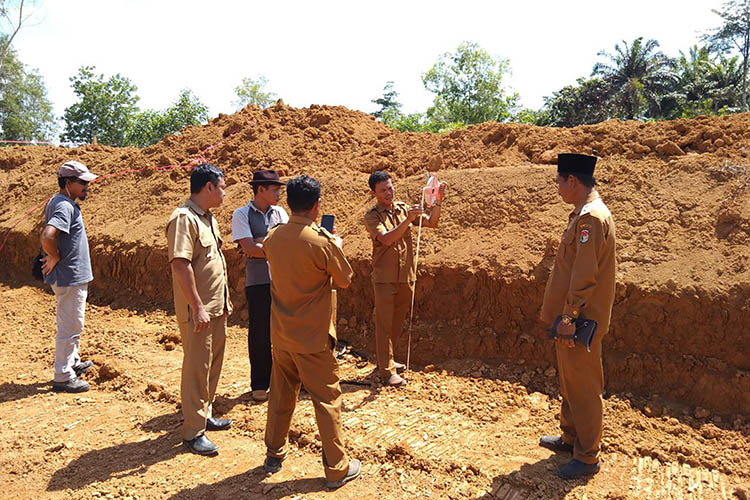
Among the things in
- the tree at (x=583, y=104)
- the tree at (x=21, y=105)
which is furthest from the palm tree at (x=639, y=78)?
the tree at (x=21, y=105)

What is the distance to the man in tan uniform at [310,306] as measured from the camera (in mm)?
3266

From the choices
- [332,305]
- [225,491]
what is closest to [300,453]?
[225,491]

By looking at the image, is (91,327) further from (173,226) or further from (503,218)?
(503,218)

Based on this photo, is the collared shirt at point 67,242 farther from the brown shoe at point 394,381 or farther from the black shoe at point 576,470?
the black shoe at point 576,470

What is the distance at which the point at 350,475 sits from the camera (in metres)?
3.49

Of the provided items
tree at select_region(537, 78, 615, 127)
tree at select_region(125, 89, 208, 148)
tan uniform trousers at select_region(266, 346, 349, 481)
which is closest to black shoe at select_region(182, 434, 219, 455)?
tan uniform trousers at select_region(266, 346, 349, 481)

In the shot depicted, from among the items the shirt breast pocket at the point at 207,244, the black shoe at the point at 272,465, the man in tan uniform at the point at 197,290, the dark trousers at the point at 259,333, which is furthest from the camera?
the dark trousers at the point at 259,333

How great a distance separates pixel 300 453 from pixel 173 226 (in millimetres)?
1895

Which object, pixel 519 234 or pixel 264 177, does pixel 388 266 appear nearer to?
pixel 264 177

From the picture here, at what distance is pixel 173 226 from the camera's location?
3742 millimetres

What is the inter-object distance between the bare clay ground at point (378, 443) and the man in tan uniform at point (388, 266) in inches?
16.6

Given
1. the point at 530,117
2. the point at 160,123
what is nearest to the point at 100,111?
the point at 160,123

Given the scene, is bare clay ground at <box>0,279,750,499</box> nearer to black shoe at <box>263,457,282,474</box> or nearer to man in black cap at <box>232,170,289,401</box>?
black shoe at <box>263,457,282,474</box>

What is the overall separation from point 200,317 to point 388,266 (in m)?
1.82
